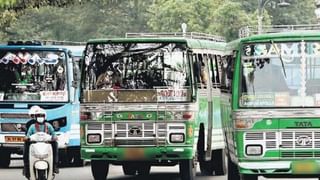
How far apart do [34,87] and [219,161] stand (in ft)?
16.1

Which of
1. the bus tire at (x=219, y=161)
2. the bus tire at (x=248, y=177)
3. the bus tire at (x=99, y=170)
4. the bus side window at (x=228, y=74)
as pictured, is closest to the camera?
the bus tire at (x=248, y=177)

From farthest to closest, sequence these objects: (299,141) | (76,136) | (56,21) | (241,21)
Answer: (56,21), (241,21), (76,136), (299,141)

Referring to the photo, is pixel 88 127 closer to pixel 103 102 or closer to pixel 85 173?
pixel 103 102

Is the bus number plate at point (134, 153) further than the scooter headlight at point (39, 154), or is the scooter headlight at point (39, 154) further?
the bus number plate at point (134, 153)

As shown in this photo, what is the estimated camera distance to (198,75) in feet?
57.5

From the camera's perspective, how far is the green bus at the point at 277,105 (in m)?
13.2

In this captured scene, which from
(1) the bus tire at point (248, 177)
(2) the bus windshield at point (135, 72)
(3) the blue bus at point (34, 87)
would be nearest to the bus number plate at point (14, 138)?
(3) the blue bus at point (34, 87)

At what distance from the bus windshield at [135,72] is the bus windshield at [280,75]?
3165 mm

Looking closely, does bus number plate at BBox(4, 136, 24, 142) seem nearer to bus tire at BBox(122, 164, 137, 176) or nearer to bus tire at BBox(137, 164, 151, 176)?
bus tire at BBox(122, 164, 137, 176)

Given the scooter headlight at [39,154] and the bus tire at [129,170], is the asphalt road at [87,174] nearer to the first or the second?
the bus tire at [129,170]

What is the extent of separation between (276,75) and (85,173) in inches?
346

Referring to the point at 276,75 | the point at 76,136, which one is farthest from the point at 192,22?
the point at 276,75

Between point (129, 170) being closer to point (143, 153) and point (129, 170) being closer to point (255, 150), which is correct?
point (143, 153)

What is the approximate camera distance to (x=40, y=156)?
14797 mm
